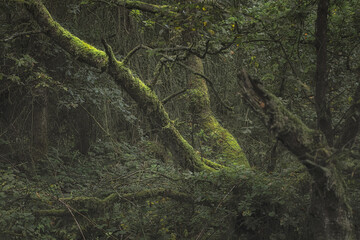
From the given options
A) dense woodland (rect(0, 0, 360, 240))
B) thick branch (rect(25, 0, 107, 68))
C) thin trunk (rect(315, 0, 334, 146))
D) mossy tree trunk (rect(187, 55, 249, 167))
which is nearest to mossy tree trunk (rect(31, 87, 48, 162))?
dense woodland (rect(0, 0, 360, 240))

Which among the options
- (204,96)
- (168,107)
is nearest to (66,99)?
(168,107)

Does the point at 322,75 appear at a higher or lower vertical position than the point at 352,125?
higher

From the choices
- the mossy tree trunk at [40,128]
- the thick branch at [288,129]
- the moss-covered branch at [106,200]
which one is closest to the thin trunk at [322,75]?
the thick branch at [288,129]

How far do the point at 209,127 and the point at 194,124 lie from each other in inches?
30.6

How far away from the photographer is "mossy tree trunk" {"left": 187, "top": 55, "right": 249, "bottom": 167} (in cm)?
577

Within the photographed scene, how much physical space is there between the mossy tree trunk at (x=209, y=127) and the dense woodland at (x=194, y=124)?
2 centimetres

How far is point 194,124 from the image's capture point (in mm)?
5480

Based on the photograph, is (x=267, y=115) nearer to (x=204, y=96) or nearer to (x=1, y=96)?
(x=204, y=96)

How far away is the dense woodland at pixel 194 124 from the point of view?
330 centimetres

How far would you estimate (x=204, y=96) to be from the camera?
6508 mm

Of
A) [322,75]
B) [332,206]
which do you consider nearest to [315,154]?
[332,206]

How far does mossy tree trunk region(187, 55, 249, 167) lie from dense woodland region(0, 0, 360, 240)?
2 centimetres

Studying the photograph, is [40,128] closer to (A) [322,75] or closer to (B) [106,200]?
(B) [106,200]

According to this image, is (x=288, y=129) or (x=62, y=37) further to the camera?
(x=62, y=37)
